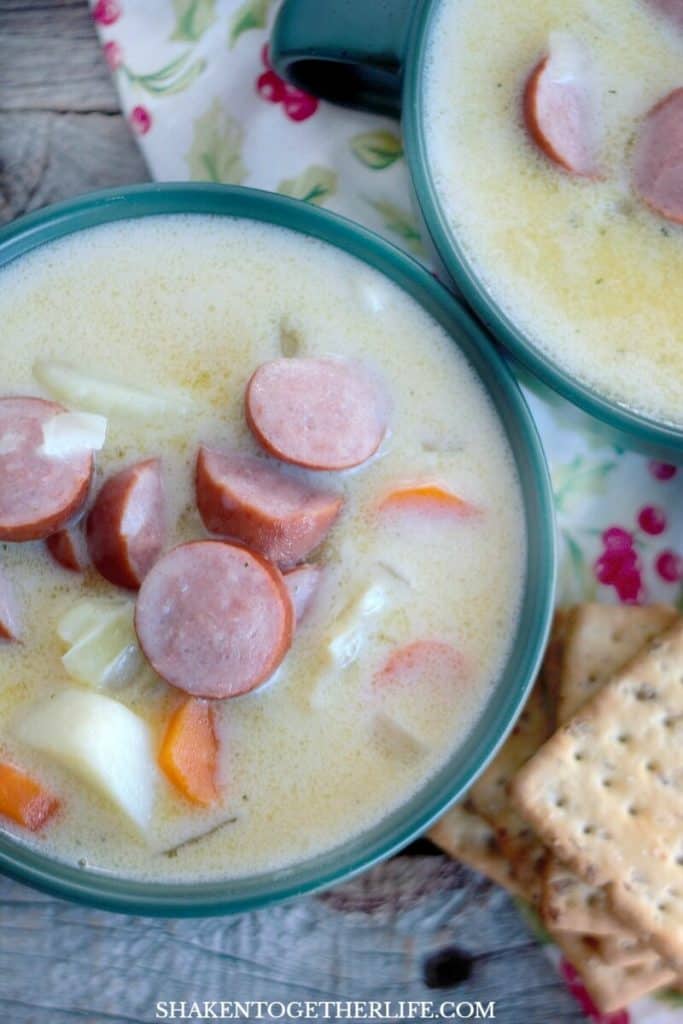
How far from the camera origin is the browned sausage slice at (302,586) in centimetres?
128

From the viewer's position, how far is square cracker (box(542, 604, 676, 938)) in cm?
140

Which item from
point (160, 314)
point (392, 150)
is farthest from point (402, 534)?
point (392, 150)

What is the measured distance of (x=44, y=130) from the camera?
1603mm

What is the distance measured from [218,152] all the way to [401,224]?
0.25 m

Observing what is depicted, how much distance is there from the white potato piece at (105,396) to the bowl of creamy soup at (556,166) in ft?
1.11

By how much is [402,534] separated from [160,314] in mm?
359

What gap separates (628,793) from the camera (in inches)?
55.1

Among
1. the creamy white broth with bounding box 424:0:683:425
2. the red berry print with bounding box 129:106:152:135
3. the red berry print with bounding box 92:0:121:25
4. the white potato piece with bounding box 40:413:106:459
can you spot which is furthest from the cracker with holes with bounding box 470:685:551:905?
the red berry print with bounding box 92:0:121:25

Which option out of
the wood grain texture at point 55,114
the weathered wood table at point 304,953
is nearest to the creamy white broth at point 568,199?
the wood grain texture at point 55,114

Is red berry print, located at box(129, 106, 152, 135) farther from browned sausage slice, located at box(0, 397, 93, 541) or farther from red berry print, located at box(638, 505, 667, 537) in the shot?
red berry print, located at box(638, 505, 667, 537)

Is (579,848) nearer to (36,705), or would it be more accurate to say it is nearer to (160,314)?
(36,705)

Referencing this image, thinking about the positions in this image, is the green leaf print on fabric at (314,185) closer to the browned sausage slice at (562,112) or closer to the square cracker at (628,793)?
the browned sausage slice at (562,112)

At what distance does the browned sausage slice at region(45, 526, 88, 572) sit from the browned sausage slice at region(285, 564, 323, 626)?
0.71 feet

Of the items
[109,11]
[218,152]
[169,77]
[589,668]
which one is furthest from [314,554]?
[109,11]
